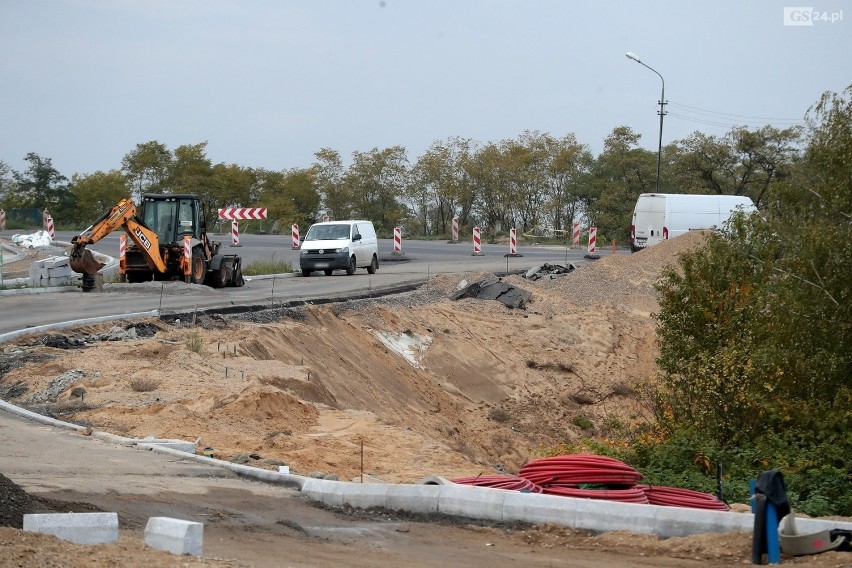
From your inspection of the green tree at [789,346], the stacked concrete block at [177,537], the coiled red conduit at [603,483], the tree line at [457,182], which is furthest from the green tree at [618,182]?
the stacked concrete block at [177,537]

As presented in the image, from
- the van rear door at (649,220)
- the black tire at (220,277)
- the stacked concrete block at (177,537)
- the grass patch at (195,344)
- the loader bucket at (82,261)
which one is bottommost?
the stacked concrete block at (177,537)

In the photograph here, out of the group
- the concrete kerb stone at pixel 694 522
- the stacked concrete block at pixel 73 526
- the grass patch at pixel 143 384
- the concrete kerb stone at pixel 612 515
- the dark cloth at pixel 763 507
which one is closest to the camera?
the stacked concrete block at pixel 73 526

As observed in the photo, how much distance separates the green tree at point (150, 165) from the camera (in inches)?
3110

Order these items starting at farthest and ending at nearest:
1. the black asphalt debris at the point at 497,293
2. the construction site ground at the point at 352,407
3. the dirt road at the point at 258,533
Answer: the black asphalt debris at the point at 497,293 < the construction site ground at the point at 352,407 < the dirt road at the point at 258,533

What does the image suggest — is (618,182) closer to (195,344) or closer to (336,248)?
(336,248)

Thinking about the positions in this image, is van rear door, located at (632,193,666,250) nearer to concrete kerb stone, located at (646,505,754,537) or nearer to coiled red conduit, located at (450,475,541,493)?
coiled red conduit, located at (450,475,541,493)

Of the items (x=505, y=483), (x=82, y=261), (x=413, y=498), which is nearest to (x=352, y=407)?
(x=505, y=483)

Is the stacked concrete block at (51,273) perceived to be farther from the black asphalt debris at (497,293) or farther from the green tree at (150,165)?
the green tree at (150,165)

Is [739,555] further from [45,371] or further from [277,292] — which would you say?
[277,292]

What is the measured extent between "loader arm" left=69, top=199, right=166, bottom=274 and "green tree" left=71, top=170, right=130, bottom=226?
50.1m

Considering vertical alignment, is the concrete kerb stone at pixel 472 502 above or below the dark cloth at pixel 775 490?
below

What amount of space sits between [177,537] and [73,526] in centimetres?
67

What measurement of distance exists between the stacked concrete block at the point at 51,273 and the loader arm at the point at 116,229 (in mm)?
2707

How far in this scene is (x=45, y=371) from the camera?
16.8 meters
